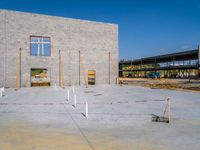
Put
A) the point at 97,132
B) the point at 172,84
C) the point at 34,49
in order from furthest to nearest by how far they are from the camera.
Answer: the point at 172,84
the point at 34,49
the point at 97,132

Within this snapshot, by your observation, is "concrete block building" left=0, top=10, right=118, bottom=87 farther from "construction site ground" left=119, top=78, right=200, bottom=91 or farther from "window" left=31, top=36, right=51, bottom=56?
"construction site ground" left=119, top=78, right=200, bottom=91

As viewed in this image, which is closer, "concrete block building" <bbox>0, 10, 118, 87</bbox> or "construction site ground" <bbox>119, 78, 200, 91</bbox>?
"concrete block building" <bbox>0, 10, 118, 87</bbox>

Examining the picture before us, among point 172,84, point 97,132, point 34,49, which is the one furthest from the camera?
point 172,84

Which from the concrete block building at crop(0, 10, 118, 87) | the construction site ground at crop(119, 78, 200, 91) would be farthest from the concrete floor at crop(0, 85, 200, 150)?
the construction site ground at crop(119, 78, 200, 91)

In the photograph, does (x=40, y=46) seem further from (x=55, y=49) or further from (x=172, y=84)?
(x=172, y=84)

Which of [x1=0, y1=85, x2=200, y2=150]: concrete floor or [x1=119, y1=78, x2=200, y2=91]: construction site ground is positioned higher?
[x1=119, y1=78, x2=200, y2=91]: construction site ground

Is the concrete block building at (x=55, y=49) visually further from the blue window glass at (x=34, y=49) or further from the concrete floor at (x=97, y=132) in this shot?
the concrete floor at (x=97, y=132)

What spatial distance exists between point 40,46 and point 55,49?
2269 millimetres

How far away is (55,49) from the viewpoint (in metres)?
27.6

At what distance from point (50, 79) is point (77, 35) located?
855cm

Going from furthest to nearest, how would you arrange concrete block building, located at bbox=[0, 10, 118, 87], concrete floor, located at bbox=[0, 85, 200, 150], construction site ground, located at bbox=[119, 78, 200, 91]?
1. construction site ground, located at bbox=[119, 78, 200, 91]
2. concrete block building, located at bbox=[0, 10, 118, 87]
3. concrete floor, located at bbox=[0, 85, 200, 150]

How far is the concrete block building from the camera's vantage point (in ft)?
81.8

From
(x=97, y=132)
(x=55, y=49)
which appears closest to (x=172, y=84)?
(x=55, y=49)

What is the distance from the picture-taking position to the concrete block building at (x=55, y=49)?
81.8 ft
